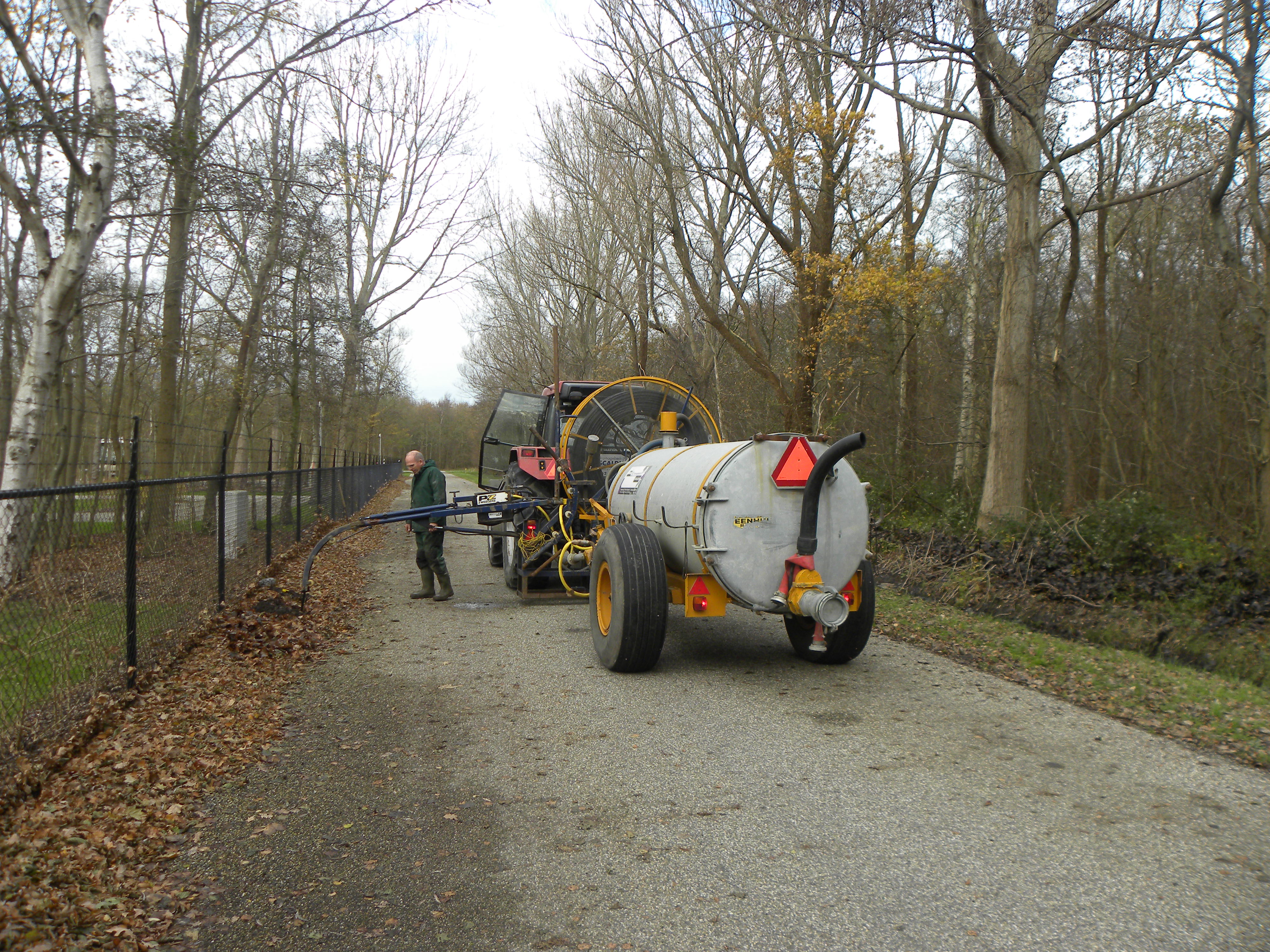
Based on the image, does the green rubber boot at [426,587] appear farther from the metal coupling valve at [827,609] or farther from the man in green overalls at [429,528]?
the metal coupling valve at [827,609]

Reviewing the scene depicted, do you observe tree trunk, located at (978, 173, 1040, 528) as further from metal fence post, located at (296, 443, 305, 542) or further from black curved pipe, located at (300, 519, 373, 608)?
metal fence post, located at (296, 443, 305, 542)

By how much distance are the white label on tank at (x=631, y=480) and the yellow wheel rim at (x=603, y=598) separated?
0.97 meters

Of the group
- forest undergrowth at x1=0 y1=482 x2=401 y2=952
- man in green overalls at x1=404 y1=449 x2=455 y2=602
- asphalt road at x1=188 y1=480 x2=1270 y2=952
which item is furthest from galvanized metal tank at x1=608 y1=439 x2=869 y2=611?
man in green overalls at x1=404 y1=449 x2=455 y2=602

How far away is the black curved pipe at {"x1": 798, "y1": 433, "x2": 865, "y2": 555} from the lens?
6250mm

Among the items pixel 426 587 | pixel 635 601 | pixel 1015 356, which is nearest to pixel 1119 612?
pixel 1015 356

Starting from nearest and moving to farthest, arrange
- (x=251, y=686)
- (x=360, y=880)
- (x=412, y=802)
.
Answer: (x=360, y=880)
(x=412, y=802)
(x=251, y=686)

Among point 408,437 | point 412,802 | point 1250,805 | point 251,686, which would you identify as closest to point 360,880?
point 412,802

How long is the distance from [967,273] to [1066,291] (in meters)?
5.82

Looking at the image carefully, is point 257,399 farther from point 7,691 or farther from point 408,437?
point 408,437

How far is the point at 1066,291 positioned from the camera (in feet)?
44.5

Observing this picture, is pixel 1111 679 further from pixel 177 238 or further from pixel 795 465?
pixel 177 238

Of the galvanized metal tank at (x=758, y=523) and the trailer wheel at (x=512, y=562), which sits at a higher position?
the galvanized metal tank at (x=758, y=523)

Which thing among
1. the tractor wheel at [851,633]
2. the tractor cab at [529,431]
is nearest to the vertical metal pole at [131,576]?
the tractor wheel at [851,633]

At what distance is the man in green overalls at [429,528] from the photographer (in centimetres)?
1018
